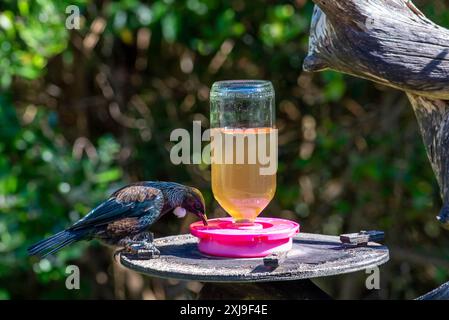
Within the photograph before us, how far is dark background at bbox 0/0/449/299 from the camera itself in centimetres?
526

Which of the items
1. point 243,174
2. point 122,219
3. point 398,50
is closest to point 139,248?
point 122,219

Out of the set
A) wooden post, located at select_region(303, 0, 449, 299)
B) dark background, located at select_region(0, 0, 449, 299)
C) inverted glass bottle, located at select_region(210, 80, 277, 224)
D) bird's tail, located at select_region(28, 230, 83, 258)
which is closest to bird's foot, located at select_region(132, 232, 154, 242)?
bird's tail, located at select_region(28, 230, 83, 258)

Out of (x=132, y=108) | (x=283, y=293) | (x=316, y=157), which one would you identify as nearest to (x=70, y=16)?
(x=132, y=108)

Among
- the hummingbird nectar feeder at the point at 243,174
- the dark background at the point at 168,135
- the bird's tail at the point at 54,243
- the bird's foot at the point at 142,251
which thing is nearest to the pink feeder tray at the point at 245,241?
the hummingbird nectar feeder at the point at 243,174

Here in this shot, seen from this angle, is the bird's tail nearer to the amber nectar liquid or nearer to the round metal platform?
the round metal platform

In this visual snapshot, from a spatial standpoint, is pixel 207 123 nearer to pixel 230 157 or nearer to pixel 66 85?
pixel 66 85

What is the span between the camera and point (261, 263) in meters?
3.00

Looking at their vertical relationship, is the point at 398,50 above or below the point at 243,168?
above

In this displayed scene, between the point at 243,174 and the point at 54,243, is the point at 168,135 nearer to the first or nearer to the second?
the point at 243,174

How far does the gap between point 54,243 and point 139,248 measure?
15.3 inches

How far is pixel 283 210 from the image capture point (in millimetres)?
6238

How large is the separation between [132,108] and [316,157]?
1366 millimetres

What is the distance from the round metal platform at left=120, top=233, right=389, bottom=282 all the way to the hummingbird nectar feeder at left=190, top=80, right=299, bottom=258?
0.07 m

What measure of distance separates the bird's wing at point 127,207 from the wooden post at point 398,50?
36.1 inches
